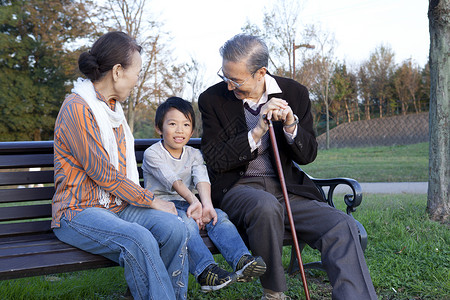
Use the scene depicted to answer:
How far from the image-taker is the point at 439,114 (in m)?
4.59

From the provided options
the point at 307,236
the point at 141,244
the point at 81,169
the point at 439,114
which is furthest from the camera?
the point at 439,114

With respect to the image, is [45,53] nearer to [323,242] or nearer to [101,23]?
[101,23]

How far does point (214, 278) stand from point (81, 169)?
2.90 ft

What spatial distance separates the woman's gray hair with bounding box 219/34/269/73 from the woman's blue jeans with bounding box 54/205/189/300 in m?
1.06

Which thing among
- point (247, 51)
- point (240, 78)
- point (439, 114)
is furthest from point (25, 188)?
point (439, 114)

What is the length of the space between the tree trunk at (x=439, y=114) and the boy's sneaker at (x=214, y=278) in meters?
3.05

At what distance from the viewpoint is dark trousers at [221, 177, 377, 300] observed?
2.35 metres

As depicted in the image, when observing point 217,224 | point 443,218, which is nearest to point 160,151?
point 217,224

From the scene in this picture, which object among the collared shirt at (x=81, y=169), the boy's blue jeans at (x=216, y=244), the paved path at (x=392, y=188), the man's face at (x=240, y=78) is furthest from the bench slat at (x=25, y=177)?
the paved path at (x=392, y=188)

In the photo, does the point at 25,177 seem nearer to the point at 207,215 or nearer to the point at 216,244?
the point at 207,215

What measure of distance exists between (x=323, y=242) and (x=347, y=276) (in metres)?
0.25

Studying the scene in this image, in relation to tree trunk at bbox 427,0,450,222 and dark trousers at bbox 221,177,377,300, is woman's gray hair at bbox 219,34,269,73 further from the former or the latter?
tree trunk at bbox 427,0,450,222

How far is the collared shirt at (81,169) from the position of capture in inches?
91.9

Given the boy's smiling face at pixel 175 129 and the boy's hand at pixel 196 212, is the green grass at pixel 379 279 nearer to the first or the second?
the boy's hand at pixel 196 212
